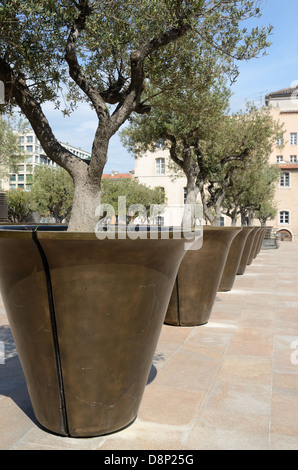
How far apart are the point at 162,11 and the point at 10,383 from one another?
4391 millimetres

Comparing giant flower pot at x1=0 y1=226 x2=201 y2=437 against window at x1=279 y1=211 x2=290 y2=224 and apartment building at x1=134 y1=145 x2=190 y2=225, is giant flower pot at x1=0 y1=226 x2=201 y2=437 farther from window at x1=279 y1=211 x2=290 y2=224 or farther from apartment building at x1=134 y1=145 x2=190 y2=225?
window at x1=279 y1=211 x2=290 y2=224

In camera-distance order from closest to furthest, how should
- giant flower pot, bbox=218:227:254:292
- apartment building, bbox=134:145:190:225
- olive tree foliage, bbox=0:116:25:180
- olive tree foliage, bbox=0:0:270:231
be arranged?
1. olive tree foliage, bbox=0:0:270:231
2. giant flower pot, bbox=218:227:254:292
3. olive tree foliage, bbox=0:116:25:180
4. apartment building, bbox=134:145:190:225

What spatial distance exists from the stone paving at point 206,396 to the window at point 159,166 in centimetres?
4207

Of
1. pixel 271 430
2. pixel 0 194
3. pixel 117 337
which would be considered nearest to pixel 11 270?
pixel 117 337

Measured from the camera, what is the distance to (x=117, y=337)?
222 centimetres

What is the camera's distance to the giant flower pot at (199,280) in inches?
197

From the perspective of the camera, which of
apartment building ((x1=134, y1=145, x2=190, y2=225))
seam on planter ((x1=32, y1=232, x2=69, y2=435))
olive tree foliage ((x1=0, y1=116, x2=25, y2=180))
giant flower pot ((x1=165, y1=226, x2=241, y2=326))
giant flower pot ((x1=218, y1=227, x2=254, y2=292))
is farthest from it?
apartment building ((x1=134, y1=145, x2=190, y2=225))

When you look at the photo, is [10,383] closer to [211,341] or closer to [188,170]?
[211,341]

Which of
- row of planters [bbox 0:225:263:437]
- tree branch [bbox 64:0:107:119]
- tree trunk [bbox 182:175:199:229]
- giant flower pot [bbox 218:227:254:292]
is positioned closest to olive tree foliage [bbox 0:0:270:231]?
tree branch [bbox 64:0:107:119]

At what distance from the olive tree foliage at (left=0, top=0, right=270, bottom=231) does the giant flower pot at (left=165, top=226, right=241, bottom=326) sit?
177cm

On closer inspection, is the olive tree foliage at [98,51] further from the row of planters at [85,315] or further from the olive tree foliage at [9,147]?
the olive tree foliage at [9,147]

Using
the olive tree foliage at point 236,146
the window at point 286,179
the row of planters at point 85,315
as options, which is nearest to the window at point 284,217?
the window at point 286,179

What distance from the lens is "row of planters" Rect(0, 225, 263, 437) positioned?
2094 mm

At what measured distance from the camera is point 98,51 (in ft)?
20.5
